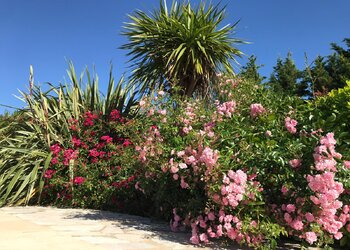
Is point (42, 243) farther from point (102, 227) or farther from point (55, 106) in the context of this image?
point (55, 106)

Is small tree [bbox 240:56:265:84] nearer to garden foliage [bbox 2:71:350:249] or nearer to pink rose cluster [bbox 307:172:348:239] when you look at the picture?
garden foliage [bbox 2:71:350:249]

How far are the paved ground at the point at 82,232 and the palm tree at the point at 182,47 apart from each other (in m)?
3.92

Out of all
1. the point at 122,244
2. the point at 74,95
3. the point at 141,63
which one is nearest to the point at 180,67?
the point at 141,63

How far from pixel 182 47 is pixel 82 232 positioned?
5314 mm

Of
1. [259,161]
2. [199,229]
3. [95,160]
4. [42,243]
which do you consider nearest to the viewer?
[42,243]

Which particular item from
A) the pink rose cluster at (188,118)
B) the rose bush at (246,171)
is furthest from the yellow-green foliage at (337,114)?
the pink rose cluster at (188,118)

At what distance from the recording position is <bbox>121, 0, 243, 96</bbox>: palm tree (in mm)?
8266

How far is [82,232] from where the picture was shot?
3.80m

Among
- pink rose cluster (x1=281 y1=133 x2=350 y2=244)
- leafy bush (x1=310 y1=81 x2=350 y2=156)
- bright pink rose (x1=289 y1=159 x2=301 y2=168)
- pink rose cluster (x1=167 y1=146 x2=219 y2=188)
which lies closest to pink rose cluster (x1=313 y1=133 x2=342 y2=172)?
pink rose cluster (x1=281 y1=133 x2=350 y2=244)

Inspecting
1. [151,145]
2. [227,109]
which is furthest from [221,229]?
[227,109]

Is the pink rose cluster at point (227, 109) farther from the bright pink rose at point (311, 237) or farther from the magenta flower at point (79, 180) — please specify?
the magenta flower at point (79, 180)

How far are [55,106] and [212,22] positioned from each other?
12.9 feet

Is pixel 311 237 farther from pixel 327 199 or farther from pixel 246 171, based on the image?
pixel 246 171

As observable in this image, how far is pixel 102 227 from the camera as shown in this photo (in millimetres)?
4129
